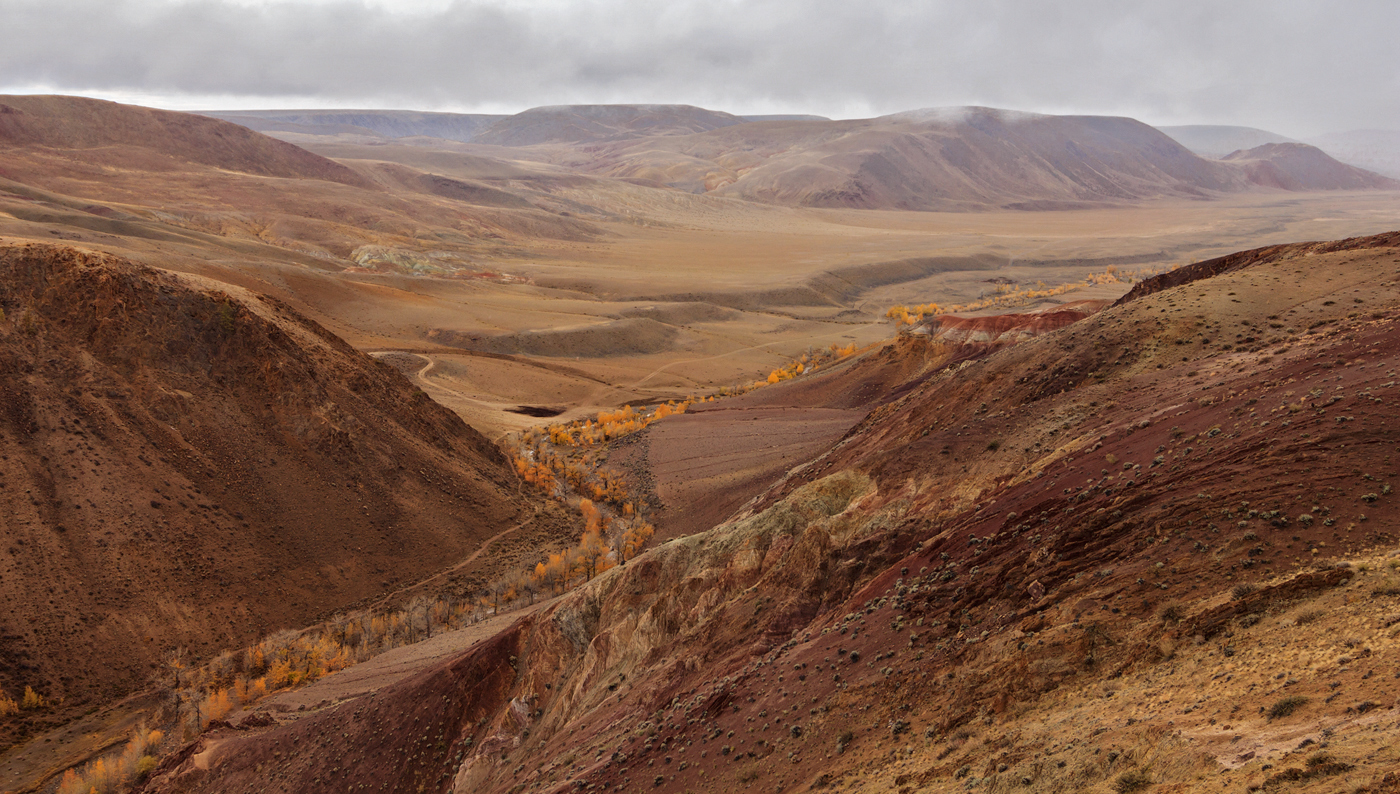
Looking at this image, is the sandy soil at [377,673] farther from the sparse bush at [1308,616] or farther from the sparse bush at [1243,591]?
the sparse bush at [1308,616]

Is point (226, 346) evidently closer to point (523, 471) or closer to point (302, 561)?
point (302, 561)

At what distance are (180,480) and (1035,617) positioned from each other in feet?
92.9

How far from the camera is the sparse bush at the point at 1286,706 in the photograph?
752 cm

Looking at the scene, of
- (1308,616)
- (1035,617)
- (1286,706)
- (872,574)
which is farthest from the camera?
(872,574)

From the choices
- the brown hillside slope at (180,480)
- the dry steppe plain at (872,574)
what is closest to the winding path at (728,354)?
the dry steppe plain at (872,574)

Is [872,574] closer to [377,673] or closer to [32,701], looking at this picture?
[377,673]

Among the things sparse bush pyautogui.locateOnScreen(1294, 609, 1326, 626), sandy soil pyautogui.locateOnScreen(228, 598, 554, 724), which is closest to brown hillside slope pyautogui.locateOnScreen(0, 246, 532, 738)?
sandy soil pyautogui.locateOnScreen(228, 598, 554, 724)

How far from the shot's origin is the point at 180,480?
29.0 meters

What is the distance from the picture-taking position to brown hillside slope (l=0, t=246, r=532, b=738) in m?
24.7

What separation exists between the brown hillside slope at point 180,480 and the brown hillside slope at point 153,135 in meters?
119

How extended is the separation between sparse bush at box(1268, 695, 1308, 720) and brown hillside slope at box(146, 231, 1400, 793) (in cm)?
3

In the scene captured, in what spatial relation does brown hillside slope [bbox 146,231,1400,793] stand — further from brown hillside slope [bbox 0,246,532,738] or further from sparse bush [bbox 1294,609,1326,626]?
brown hillside slope [bbox 0,246,532,738]

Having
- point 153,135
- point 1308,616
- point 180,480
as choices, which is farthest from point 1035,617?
point 153,135

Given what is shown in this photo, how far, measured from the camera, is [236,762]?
19984 millimetres
